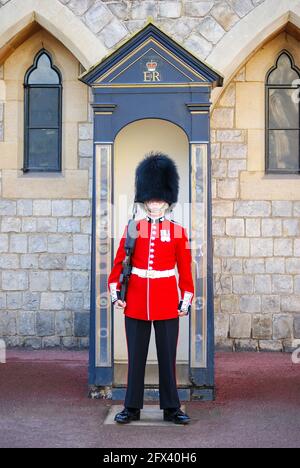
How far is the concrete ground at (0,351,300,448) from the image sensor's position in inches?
159

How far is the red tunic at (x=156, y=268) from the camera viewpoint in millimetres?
4379

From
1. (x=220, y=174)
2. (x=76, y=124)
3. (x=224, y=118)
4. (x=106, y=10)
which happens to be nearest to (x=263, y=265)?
(x=220, y=174)

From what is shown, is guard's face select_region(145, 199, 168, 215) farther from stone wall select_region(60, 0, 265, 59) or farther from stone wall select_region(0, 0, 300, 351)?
stone wall select_region(60, 0, 265, 59)

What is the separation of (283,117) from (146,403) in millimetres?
3140

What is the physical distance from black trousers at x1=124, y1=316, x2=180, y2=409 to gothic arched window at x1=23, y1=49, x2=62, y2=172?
2.89 metres

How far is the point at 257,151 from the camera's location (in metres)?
6.84

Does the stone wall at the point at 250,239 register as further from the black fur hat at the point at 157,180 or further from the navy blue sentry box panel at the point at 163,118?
the black fur hat at the point at 157,180

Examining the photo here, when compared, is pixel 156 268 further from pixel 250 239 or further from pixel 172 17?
pixel 172 17

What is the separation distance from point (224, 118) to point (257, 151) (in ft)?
1.31

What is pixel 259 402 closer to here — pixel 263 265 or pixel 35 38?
pixel 263 265

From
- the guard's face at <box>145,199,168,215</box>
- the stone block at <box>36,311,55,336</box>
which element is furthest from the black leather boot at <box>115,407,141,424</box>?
the stone block at <box>36,311,55,336</box>

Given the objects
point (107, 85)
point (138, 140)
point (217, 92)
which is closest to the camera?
point (107, 85)

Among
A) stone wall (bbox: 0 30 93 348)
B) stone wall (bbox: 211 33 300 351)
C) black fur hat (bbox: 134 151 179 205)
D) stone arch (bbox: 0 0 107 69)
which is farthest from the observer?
stone wall (bbox: 0 30 93 348)
